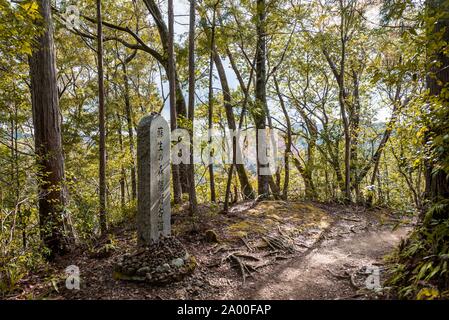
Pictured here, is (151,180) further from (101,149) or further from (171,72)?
(171,72)

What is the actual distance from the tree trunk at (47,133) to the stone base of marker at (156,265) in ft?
5.84

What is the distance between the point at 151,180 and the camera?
181 inches

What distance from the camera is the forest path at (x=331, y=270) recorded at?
13.6ft

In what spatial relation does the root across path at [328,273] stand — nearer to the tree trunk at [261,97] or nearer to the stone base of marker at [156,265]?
the stone base of marker at [156,265]

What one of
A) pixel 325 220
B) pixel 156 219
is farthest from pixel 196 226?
pixel 325 220

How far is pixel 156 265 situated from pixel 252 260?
1.90m

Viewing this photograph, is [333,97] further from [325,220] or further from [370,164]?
[325,220]

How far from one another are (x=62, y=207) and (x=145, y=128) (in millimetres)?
2252

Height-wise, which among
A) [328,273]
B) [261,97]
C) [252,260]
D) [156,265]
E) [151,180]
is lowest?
[328,273]

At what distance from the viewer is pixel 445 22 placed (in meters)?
3.93

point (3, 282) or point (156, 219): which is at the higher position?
point (156, 219)

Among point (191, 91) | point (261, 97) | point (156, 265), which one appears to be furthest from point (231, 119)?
point (156, 265)
